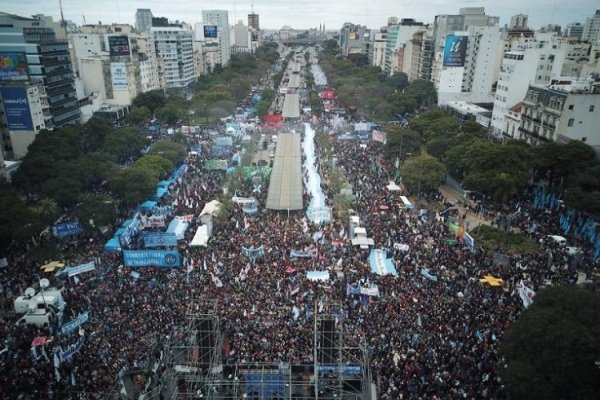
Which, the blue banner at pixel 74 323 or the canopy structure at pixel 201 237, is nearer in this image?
the blue banner at pixel 74 323

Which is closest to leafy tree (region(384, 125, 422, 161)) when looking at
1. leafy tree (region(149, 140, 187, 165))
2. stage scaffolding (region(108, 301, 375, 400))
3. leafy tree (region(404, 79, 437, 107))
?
leafy tree (region(149, 140, 187, 165))

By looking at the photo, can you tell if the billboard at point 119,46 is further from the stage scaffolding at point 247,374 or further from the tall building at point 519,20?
the tall building at point 519,20

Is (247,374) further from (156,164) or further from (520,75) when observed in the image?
(520,75)

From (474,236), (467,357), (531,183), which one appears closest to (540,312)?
(467,357)

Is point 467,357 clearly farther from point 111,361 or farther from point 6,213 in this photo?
point 6,213

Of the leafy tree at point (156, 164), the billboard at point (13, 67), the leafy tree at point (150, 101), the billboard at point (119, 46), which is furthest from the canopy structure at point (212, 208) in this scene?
the billboard at point (119, 46)
